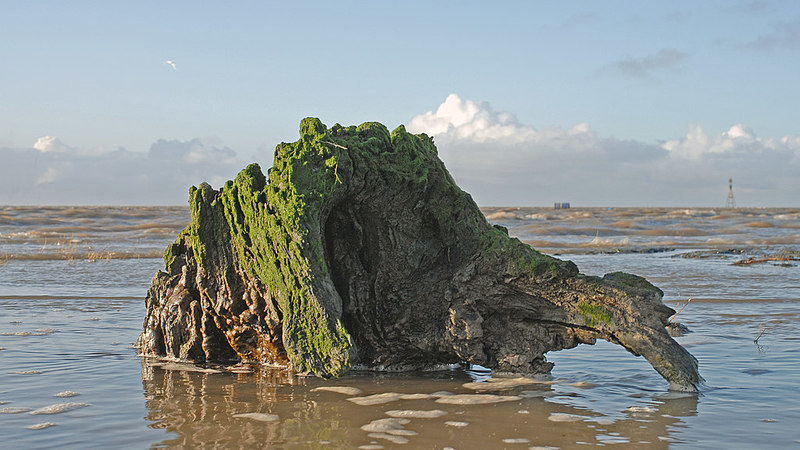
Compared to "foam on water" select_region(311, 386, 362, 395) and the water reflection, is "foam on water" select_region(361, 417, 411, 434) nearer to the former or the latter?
the water reflection

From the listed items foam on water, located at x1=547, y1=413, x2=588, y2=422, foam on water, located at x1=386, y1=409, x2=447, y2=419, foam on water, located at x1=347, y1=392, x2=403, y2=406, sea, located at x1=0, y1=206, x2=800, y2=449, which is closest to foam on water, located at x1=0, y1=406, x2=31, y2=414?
sea, located at x1=0, y1=206, x2=800, y2=449

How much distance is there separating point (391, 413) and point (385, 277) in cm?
141

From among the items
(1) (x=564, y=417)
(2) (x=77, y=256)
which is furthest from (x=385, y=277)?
(2) (x=77, y=256)

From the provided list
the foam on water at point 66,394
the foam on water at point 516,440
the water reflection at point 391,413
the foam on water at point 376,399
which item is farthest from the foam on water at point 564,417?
the foam on water at point 66,394

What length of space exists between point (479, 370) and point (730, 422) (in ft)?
7.48

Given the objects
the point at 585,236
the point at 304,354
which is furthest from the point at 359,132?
the point at 585,236

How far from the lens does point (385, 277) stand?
6145mm

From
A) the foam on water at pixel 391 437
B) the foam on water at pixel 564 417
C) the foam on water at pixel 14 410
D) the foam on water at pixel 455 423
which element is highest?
the foam on water at pixel 14 410

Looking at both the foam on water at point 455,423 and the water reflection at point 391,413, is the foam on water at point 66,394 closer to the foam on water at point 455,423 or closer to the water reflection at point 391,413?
the water reflection at point 391,413

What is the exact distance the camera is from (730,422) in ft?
15.7

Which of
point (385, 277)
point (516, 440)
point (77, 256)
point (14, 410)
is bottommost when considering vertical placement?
point (516, 440)

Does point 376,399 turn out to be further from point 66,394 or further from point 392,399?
point 66,394

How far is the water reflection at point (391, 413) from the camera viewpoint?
446cm

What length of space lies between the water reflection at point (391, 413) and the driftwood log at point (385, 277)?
34cm
